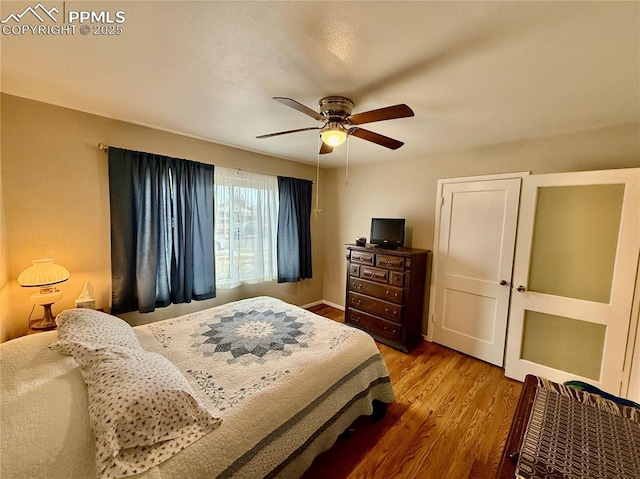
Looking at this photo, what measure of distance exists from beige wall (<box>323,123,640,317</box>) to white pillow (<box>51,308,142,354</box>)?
124 inches

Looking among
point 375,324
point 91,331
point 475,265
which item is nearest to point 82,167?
point 91,331

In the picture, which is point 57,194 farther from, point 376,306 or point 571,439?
point 571,439

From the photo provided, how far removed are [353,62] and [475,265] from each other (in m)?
2.52

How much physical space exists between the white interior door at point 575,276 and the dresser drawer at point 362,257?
4.96ft

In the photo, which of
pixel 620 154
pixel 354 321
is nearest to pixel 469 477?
pixel 354 321

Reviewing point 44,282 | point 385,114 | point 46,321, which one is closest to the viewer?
point 385,114

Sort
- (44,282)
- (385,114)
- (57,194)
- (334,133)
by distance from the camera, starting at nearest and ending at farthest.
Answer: (385,114)
(334,133)
(44,282)
(57,194)

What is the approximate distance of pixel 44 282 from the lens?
183 cm

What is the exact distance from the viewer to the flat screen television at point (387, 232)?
3.24 meters

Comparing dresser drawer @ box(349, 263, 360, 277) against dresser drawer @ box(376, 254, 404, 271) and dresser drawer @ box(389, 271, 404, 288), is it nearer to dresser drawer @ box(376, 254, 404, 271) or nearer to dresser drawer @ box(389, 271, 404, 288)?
dresser drawer @ box(376, 254, 404, 271)

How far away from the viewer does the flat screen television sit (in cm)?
324

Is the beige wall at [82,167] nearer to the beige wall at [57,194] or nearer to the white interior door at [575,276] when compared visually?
the beige wall at [57,194]

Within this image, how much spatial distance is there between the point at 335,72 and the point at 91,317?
2144 mm

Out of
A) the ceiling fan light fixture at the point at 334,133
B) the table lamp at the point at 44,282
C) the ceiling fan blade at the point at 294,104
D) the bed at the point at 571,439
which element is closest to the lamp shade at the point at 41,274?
the table lamp at the point at 44,282
